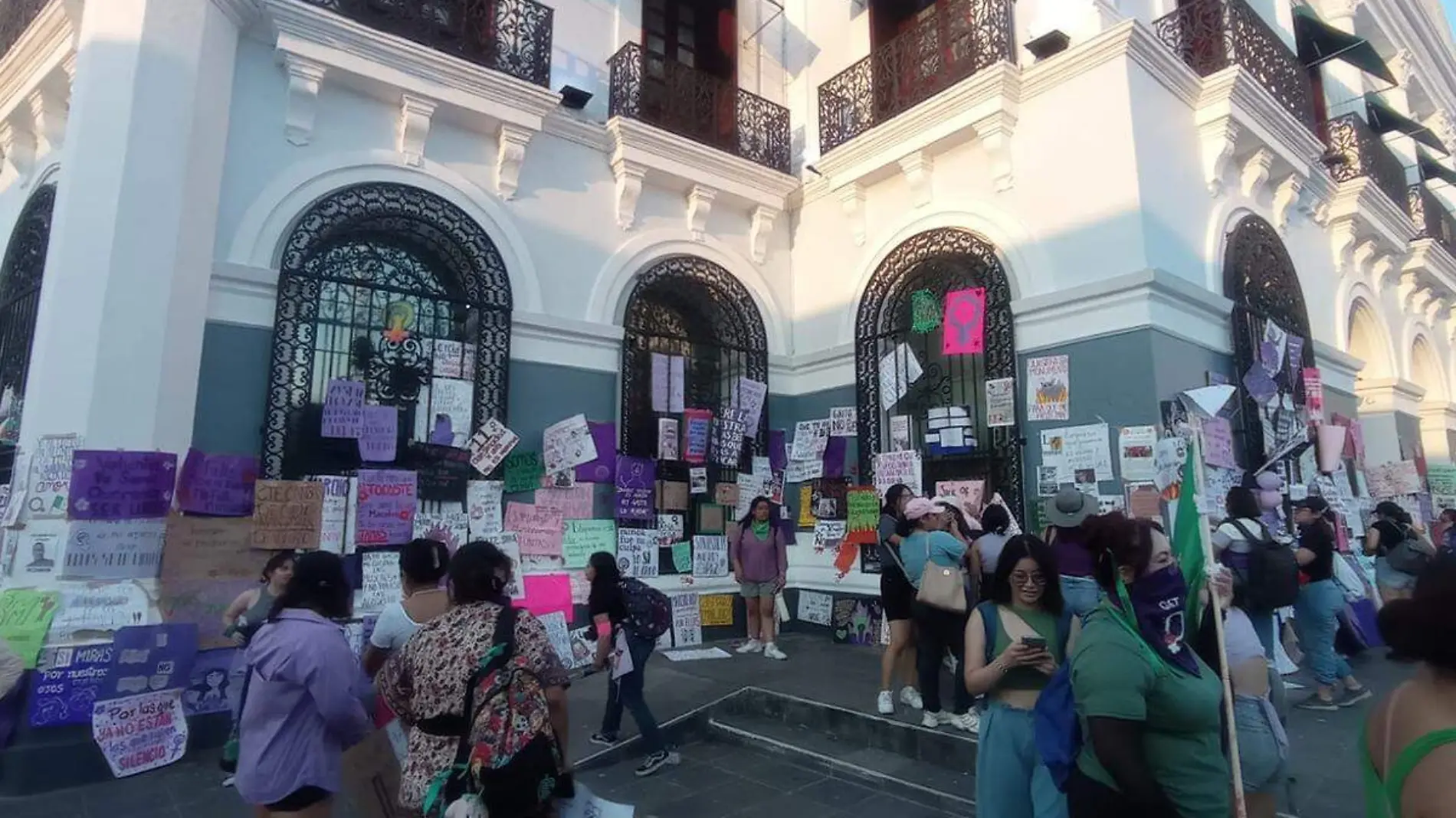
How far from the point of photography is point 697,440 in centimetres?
866

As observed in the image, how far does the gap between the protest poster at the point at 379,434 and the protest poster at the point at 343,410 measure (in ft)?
0.16

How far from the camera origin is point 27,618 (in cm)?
486

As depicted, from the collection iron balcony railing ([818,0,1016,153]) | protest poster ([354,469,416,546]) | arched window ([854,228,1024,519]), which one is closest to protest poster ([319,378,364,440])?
protest poster ([354,469,416,546])

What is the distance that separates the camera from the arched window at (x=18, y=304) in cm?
721

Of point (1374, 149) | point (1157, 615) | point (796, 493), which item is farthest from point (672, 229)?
point (1374, 149)

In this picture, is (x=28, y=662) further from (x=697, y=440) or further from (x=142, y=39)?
(x=697, y=440)

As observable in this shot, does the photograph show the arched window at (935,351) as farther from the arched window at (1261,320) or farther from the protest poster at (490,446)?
the protest poster at (490,446)

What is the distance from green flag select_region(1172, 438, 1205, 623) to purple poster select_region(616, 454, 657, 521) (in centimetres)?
584

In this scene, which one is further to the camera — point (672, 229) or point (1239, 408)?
point (672, 229)

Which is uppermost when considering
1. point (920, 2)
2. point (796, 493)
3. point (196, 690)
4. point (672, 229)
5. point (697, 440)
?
point (920, 2)

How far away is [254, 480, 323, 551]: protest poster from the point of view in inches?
235

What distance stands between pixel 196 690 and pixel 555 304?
4.46 m

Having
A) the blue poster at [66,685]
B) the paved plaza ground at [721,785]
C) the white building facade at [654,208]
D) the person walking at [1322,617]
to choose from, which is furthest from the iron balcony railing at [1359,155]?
the blue poster at [66,685]

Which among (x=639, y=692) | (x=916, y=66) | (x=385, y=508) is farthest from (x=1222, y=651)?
(x=916, y=66)
